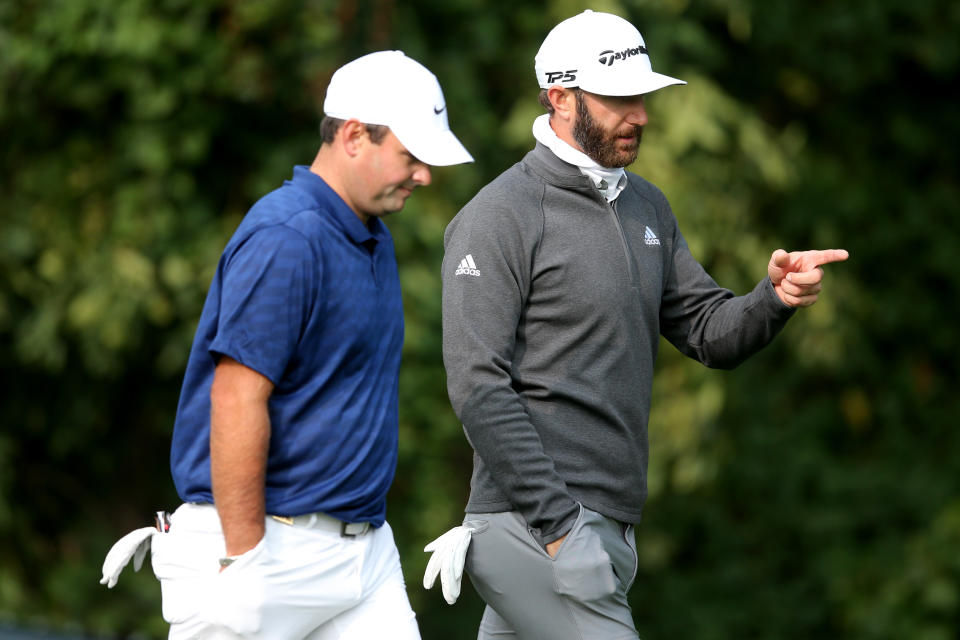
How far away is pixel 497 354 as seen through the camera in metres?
2.82

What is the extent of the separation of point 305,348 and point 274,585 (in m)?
0.47

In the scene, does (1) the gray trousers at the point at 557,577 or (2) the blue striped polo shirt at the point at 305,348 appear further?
(1) the gray trousers at the point at 557,577

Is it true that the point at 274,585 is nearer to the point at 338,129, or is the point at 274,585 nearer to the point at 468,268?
the point at 468,268

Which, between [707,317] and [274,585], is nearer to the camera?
[274,585]

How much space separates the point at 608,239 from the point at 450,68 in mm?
3706

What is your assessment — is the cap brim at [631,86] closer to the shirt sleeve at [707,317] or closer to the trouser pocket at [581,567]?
the shirt sleeve at [707,317]

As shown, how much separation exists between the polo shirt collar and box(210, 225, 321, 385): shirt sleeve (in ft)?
0.53

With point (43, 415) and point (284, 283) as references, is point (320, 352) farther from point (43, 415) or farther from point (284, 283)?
point (43, 415)

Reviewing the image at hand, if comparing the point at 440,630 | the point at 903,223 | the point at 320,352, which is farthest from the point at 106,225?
the point at 903,223

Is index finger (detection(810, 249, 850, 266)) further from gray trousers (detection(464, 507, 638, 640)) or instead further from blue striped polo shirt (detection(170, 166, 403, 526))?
blue striped polo shirt (detection(170, 166, 403, 526))

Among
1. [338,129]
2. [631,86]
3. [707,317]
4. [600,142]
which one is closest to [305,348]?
[338,129]

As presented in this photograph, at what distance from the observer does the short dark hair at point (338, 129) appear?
2889mm

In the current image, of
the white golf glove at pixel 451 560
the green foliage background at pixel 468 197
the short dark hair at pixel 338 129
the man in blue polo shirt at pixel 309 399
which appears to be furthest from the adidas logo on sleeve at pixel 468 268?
the green foliage background at pixel 468 197

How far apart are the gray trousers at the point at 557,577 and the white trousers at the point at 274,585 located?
228mm
